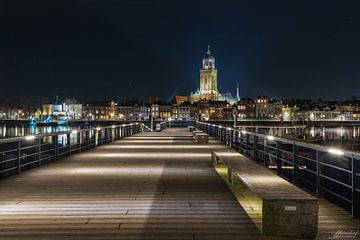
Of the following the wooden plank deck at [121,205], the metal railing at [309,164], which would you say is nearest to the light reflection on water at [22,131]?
the metal railing at [309,164]

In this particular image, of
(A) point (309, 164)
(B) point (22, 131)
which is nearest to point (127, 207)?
(A) point (309, 164)

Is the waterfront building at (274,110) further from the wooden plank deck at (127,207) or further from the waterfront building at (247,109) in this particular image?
the wooden plank deck at (127,207)

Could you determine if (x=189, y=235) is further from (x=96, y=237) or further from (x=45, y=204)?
(x=45, y=204)

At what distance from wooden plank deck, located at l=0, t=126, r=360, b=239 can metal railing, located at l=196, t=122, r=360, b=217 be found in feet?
1.91

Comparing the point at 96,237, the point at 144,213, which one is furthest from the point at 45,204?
the point at 96,237

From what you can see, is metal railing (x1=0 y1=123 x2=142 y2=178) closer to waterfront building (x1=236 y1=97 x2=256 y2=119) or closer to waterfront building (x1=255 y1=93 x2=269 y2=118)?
waterfront building (x1=236 y1=97 x2=256 y2=119)

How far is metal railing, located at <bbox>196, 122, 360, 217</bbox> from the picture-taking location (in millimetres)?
7077

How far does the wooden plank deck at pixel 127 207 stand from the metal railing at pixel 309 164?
1.91ft

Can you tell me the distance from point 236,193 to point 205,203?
3.81 ft

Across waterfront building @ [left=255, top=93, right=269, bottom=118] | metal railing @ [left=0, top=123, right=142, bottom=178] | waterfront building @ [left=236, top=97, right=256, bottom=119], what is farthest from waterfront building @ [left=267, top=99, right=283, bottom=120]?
metal railing @ [left=0, top=123, right=142, bottom=178]

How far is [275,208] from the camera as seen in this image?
539cm

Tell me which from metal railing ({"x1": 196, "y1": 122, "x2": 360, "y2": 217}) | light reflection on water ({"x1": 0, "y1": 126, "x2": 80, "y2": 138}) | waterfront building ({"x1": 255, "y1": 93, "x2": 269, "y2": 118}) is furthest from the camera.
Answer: waterfront building ({"x1": 255, "y1": 93, "x2": 269, "y2": 118})

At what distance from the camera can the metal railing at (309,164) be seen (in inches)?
279

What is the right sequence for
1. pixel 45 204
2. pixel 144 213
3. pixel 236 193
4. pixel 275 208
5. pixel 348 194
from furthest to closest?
pixel 348 194 < pixel 236 193 < pixel 45 204 < pixel 144 213 < pixel 275 208
